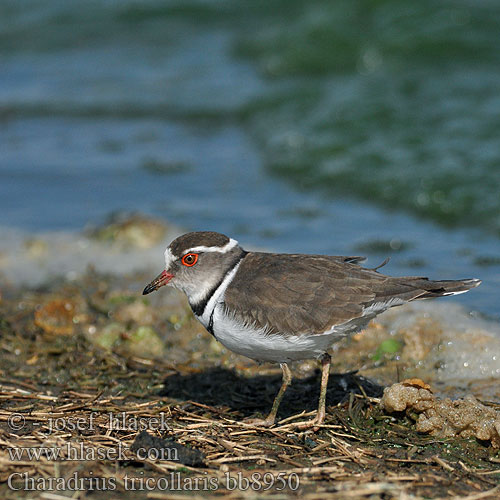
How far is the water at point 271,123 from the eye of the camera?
8.52 meters

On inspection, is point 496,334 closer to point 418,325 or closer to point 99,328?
point 418,325

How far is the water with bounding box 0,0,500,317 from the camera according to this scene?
8.52 meters

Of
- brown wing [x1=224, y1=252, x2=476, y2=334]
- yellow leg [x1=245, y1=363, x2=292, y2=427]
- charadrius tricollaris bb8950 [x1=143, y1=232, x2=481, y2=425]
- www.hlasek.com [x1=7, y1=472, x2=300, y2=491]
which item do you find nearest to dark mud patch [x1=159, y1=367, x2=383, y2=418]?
yellow leg [x1=245, y1=363, x2=292, y2=427]

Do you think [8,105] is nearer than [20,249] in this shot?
No

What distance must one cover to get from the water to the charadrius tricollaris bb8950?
6.16 feet

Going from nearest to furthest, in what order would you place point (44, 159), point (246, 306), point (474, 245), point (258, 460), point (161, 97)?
point (258, 460)
point (246, 306)
point (474, 245)
point (44, 159)
point (161, 97)

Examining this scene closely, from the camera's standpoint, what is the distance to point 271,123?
38.3 feet

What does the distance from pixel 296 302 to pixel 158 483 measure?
1369 mm

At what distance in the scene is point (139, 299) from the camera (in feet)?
21.7

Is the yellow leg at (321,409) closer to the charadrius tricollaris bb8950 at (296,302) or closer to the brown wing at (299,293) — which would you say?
the charadrius tricollaris bb8950 at (296,302)

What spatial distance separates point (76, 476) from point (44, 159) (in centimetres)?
812

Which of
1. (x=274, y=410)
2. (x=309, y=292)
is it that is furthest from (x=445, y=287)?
(x=274, y=410)

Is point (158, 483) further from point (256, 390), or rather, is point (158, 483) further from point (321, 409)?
point (256, 390)

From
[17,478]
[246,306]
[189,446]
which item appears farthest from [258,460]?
[17,478]
